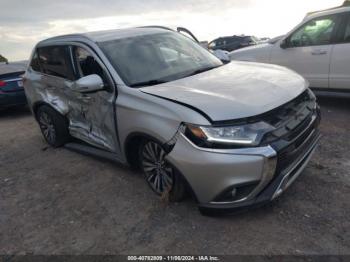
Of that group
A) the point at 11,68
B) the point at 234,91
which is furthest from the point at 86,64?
the point at 11,68

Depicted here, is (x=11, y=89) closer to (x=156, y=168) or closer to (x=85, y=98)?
(x=85, y=98)

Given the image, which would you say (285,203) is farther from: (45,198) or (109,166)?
(45,198)

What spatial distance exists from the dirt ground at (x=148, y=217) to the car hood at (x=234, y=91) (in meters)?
1.04

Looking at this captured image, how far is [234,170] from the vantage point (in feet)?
9.57

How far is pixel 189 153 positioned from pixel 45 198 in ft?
7.03

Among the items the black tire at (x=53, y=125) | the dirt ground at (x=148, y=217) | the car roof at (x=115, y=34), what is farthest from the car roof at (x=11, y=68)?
the dirt ground at (x=148, y=217)

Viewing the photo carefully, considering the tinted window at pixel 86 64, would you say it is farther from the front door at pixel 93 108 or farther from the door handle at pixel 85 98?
the door handle at pixel 85 98

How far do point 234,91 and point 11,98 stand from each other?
6.65 meters

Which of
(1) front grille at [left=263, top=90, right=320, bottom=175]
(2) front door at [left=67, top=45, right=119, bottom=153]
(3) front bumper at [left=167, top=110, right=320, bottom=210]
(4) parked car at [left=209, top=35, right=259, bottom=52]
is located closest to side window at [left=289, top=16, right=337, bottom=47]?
(1) front grille at [left=263, top=90, right=320, bottom=175]

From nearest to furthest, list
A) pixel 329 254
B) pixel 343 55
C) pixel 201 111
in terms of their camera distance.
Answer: pixel 329 254 < pixel 201 111 < pixel 343 55

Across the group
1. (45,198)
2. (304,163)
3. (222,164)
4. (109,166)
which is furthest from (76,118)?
(304,163)

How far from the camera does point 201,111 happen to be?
305cm

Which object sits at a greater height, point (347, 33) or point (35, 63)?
point (347, 33)

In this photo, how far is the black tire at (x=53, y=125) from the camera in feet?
17.5
